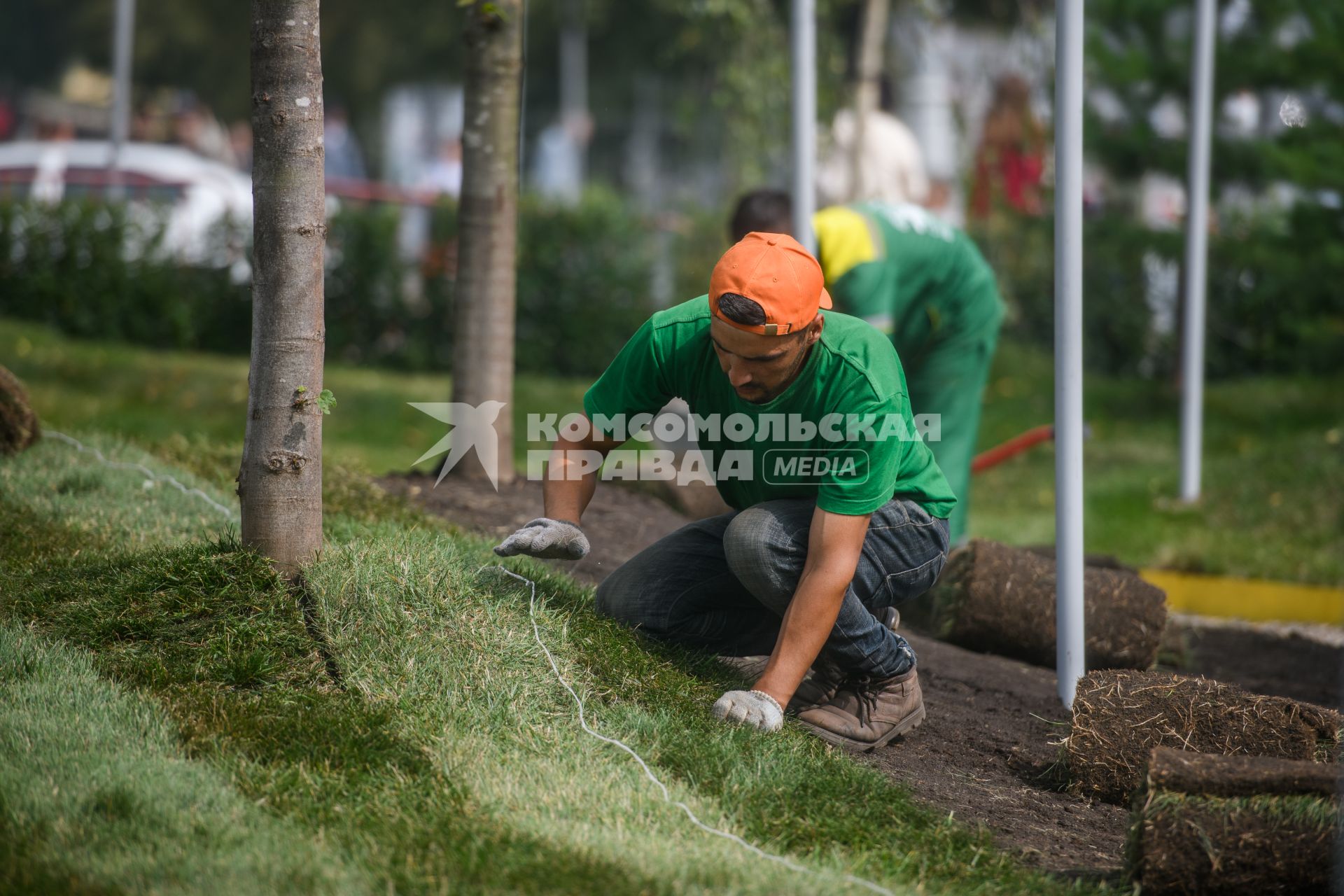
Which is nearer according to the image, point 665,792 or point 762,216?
point 665,792

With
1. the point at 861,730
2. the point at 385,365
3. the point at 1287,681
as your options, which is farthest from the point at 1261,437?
the point at 861,730

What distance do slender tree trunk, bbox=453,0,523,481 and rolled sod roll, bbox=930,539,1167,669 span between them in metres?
2.00

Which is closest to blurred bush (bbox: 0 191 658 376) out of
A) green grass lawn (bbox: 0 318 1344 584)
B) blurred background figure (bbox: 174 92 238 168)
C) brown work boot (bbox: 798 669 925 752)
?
green grass lawn (bbox: 0 318 1344 584)

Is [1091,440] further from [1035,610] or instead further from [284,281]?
[284,281]

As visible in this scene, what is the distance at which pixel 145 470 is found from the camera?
5.19 meters

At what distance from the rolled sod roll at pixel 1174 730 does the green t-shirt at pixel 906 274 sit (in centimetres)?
207

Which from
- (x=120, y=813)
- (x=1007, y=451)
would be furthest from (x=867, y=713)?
(x=1007, y=451)

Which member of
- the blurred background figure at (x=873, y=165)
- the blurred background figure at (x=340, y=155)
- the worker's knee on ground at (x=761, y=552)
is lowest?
the worker's knee on ground at (x=761, y=552)

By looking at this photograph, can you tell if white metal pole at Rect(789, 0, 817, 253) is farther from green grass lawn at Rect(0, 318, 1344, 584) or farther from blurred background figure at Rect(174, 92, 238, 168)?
Result: blurred background figure at Rect(174, 92, 238, 168)

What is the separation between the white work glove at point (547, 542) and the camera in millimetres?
3492

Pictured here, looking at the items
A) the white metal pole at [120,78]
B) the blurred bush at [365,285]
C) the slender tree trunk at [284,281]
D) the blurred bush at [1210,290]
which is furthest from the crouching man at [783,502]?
the white metal pole at [120,78]

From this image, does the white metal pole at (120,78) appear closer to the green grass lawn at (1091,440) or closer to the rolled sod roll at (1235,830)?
the green grass lawn at (1091,440)

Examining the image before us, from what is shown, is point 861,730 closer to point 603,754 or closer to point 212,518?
point 603,754

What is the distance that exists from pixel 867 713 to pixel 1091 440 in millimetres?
6996
